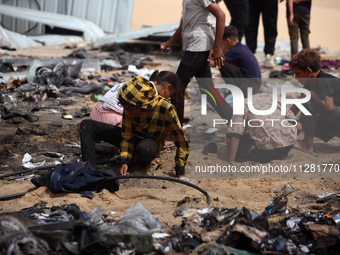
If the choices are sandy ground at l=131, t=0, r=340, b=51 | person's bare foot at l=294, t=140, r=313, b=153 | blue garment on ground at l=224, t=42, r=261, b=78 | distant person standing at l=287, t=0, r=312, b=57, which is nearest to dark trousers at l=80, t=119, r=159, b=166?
person's bare foot at l=294, t=140, r=313, b=153

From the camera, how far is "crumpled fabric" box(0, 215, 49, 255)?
2.26m

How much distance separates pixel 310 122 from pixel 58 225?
3.27 m

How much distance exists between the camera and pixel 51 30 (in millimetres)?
12125

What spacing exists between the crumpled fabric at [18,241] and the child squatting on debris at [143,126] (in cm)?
155

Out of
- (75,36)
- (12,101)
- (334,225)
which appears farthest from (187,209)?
(75,36)

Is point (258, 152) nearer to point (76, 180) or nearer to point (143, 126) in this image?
point (143, 126)

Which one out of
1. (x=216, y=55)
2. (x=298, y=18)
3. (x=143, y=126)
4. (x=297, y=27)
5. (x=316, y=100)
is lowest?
(x=143, y=126)

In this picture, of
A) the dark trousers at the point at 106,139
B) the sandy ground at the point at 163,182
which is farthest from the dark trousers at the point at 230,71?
the dark trousers at the point at 106,139

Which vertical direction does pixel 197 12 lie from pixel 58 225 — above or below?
above

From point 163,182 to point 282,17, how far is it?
22.0 m

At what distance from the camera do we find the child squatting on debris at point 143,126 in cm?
382

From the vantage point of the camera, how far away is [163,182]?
3.96 meters

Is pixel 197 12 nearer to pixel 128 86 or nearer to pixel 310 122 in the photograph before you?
pixel 128 86

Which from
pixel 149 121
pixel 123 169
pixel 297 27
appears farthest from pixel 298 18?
pixel 123 169
